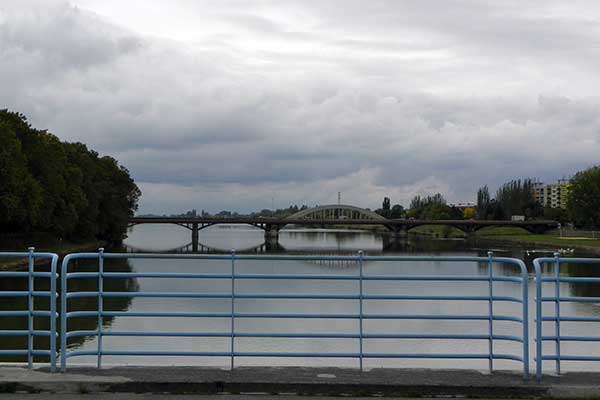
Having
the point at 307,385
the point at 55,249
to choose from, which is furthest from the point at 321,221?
the point at 307,385

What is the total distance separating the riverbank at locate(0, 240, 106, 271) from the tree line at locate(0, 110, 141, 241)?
107 centimetres

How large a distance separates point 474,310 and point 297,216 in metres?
135

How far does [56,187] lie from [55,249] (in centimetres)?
910

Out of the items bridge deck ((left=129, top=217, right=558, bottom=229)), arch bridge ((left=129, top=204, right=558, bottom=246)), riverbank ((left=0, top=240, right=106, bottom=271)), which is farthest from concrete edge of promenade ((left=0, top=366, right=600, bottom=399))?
bridge deck ((left=129, top=217, right=558, bottom=229))

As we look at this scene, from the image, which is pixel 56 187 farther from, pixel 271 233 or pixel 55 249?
pixel 271 233

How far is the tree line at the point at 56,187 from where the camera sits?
45.4 metres

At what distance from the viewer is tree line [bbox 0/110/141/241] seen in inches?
1786

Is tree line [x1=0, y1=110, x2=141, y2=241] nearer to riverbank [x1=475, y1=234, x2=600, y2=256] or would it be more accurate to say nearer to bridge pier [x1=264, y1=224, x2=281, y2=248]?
bridge pier [x1=264, y1=224, x2=281, y2=248]

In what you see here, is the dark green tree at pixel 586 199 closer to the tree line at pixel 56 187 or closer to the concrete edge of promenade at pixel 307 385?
the tree line at pixel 56 187

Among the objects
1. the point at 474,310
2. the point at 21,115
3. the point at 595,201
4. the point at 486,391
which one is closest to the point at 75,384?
the point at 486,391

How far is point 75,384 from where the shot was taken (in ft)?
23.2

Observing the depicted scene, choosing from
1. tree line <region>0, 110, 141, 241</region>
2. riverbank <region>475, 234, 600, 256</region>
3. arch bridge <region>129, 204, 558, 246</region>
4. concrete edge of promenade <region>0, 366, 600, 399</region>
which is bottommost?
riverbank <region>475, 234, 600, 256</region>

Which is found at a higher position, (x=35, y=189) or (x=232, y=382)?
(x=35, y=189)

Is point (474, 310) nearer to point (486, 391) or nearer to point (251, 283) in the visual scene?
point (251, 283)
